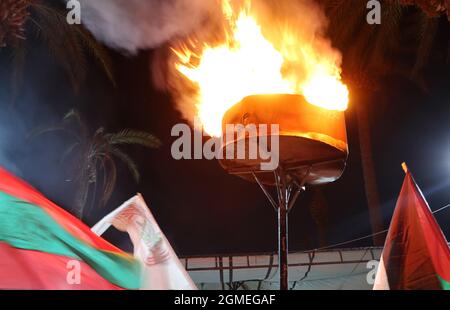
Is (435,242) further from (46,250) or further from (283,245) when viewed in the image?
(46,250)

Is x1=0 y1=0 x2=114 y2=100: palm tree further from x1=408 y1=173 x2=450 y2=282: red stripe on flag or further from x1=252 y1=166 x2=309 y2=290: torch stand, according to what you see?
x1=408 y1=173 x2=450 y2=282: red stripe on flag

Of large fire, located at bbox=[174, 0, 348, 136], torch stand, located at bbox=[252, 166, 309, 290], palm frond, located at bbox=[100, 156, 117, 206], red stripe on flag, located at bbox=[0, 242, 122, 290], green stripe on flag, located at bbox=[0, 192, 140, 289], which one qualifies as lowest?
red stripe on flag, located at bbox=[0, 242, 122, 290]

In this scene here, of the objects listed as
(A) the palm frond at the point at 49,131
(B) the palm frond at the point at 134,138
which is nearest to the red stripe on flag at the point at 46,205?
(A) the palm frond at the point at 49,131

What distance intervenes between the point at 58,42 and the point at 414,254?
922 cm

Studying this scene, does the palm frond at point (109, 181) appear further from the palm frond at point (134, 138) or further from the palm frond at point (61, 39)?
the palm frond at point (61, 39)

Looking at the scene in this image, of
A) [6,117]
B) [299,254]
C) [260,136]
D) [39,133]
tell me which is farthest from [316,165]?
[39,133]

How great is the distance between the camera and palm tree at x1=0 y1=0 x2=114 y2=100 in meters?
10.6

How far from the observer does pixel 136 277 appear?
12.8ft

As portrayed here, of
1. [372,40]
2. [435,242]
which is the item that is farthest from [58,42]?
[435,242]

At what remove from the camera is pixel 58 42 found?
1105cm

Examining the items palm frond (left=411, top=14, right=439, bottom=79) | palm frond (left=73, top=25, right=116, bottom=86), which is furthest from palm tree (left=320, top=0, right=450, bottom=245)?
palm frond (left=73, top=25, right=116, bottom=86)

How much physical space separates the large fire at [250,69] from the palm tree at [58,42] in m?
5.79
